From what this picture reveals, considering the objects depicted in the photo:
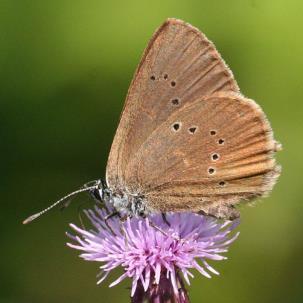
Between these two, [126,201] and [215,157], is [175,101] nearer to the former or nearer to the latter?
[215,157]

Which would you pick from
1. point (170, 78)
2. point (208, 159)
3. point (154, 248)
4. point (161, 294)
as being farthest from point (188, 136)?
point (161, 294)

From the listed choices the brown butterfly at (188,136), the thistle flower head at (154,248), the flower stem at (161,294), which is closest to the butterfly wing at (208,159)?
the brown butterfly at (188,136)

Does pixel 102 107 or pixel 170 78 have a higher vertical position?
pixel 102 107

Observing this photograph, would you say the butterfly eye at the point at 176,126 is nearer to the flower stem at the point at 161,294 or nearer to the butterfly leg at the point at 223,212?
the butterfly leg at the point at 223,212

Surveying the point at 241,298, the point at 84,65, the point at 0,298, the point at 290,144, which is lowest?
the point at 241,298

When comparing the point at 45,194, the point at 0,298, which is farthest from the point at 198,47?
the point at 0,298

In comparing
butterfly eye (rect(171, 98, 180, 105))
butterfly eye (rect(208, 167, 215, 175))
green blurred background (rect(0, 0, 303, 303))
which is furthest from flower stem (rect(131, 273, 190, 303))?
green blurred background (rect(0, 0, 303, 303))

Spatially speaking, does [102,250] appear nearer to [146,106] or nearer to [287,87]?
[146,106]
